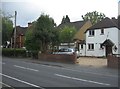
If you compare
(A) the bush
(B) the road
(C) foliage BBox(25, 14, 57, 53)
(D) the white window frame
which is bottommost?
(B) the road

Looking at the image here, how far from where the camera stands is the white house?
48178mm

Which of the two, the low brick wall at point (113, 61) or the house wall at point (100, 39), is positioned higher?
the house wall at point (100, 39)

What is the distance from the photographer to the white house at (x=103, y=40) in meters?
48.2

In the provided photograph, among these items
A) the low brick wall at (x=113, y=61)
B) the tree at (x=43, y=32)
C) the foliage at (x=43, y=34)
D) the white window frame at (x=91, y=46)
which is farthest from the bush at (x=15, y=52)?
the low brick wall at (x=113, y=61)

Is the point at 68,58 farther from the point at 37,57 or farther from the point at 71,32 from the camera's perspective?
the point at 71,32

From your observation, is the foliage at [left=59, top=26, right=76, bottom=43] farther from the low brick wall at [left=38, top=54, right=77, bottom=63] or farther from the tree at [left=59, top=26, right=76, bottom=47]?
the low brick wall at [left=38, top=54, right=77, bottom=63]

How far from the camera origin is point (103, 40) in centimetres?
5072

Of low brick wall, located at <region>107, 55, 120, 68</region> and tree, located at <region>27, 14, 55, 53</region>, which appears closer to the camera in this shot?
low brick wall, located at <region>107, 55, 120, 68</region>

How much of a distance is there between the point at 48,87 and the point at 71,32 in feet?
161

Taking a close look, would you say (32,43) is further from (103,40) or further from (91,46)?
(91,46)

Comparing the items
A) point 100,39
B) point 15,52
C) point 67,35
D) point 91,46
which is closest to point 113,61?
point 100,39

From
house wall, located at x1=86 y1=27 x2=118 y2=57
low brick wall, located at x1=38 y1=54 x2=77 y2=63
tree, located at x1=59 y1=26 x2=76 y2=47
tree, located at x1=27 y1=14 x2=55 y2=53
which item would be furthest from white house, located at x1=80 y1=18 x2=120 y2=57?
low brick wall, located at x1=38 y1=54 x2=77 y2=63

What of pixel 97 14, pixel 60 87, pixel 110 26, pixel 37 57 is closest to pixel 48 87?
pixel 60 87

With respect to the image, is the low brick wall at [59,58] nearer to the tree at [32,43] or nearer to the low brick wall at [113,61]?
the tree at [32,43]
